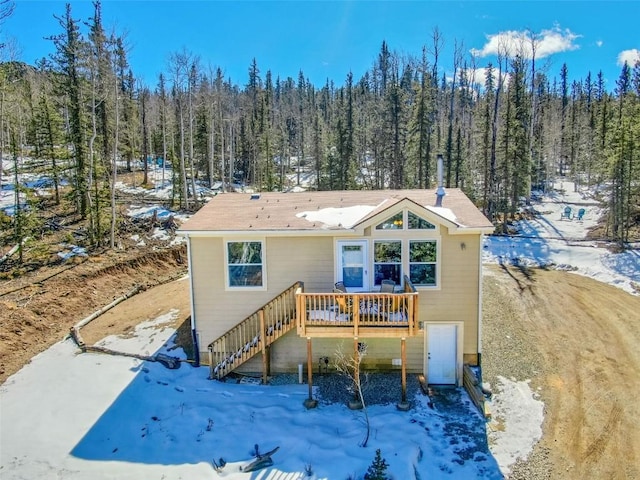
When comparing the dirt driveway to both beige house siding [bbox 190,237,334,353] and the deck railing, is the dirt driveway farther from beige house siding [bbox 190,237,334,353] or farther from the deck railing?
beige house siding [bbox 190,237,334,353]

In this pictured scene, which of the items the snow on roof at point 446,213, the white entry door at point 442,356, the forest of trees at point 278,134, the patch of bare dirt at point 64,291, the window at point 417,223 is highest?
the forest of trees at point 278,134

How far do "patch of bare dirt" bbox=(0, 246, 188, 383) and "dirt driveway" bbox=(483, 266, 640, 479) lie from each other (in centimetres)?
1362

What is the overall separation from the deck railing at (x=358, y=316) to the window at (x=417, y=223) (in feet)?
6.01

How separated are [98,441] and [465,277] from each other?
10.1m

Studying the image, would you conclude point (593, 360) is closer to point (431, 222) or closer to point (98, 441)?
point (431, 222)

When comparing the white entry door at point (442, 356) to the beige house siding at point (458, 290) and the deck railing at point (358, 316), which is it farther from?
the deck railing at point (358, 316)

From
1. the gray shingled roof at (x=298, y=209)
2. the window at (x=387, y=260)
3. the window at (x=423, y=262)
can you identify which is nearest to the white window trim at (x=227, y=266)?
the gray shingled roof at (x=298, y=209)

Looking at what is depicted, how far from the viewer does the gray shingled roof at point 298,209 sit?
12586 mm

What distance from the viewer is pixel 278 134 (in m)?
55.0

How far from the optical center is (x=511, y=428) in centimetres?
1032

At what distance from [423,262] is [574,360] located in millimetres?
5794

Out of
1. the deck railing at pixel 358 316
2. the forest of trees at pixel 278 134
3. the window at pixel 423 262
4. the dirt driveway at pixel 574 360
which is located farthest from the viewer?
the forest of trees at pixel 278 134

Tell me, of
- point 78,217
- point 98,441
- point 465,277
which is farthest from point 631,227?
point 78,217

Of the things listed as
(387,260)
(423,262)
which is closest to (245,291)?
(387,260)
